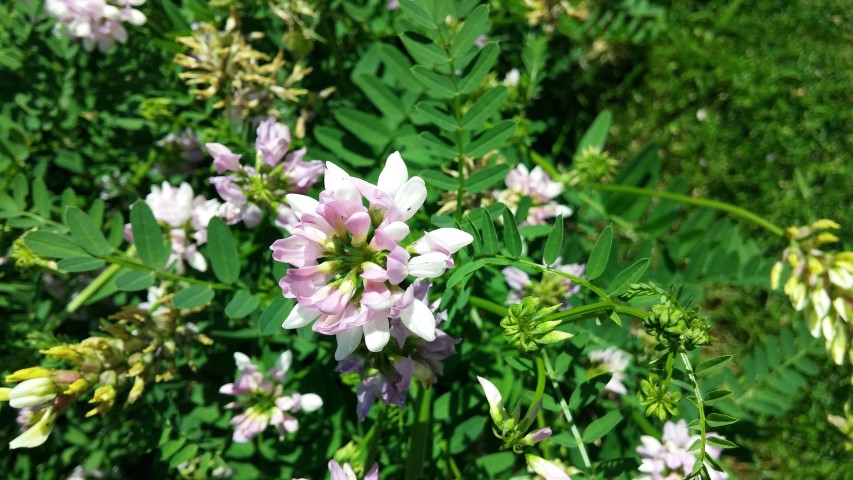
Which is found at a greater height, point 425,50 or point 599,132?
point 425,50

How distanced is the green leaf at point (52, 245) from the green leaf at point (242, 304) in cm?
49

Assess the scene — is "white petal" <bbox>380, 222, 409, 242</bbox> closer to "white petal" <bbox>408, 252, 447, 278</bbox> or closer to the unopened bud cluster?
"white petal" <bbox>408, 252, 447, 278</bbox>

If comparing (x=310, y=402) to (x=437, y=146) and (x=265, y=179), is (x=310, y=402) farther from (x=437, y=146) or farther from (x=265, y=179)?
(x=437, y=146)

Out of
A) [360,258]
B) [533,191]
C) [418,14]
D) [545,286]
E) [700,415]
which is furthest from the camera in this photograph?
[533,191]

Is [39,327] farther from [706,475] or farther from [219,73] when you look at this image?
[706,475]

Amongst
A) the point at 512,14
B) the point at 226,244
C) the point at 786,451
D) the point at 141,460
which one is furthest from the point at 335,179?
the point at 786,451

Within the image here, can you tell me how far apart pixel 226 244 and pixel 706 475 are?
5.05 feet

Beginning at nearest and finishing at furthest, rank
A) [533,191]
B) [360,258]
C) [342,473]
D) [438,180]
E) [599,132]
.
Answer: [360,258], [342,473], [438,180], [533,191], [599,132]

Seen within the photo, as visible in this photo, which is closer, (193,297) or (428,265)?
(428,265)

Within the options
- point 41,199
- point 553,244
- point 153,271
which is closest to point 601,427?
point 553,244

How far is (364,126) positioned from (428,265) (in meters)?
1.09

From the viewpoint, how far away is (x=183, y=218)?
2.16 m

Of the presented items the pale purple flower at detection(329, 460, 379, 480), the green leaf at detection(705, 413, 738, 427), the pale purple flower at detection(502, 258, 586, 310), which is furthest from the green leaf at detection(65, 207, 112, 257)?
the green leaf at detection(705, 413, 738, 427)

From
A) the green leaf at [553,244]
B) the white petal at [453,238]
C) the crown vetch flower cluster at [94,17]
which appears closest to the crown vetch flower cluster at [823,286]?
the green leaf at [553,244]
